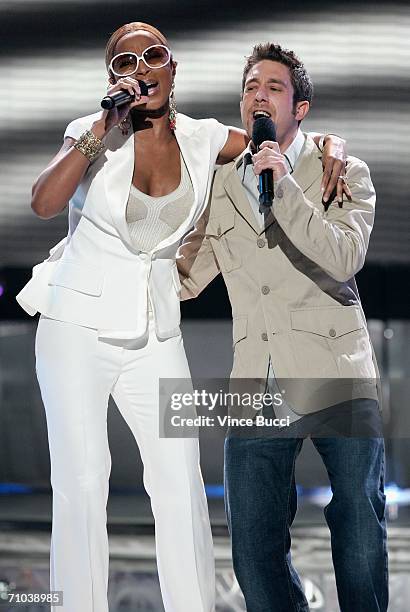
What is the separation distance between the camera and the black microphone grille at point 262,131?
224cm

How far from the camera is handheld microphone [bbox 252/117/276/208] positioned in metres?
2.19

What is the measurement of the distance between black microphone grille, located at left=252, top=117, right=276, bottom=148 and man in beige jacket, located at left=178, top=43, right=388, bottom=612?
0.06m

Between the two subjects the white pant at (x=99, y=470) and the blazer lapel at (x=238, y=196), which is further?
the blazer lapel at (x=238, y=196)

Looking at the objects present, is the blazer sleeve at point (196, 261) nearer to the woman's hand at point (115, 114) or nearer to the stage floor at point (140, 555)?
the woman's hand at point (115, 114)

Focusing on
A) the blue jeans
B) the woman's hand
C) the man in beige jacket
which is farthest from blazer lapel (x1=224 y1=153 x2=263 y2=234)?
the blue jeans

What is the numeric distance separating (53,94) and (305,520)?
83.3 inches

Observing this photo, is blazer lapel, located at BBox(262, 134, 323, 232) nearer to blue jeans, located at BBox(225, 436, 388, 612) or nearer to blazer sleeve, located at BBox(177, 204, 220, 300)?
blazer sleeve, located at BBox(177, 204, 220, 300)

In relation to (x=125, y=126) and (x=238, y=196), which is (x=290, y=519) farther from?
(x=125, y=126)

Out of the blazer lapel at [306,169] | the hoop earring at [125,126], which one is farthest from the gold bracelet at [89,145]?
the blazer lapel at [306,169]

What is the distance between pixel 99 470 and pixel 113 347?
28cm

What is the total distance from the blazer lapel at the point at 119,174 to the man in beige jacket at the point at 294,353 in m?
0.27

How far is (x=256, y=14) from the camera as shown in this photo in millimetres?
4145

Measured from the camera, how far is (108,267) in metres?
2.31

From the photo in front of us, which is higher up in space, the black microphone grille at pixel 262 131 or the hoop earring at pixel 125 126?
the hoop earring at pixel 125 126
